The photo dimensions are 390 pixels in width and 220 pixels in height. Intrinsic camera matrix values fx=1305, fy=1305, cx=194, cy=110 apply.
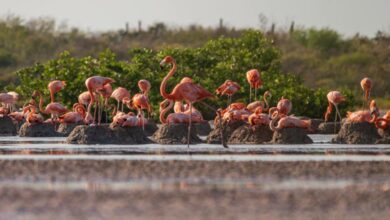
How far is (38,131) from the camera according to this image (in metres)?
24.9

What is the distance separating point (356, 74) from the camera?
54.3m

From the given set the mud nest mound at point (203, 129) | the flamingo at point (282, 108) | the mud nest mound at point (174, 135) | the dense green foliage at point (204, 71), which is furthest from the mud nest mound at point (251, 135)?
the dense green foliage at point (204, 71)

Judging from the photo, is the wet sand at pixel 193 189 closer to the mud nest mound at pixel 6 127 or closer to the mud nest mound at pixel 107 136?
the mud nest mound at pixel 107 136

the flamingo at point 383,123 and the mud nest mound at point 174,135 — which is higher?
the flamingo at point 383,123

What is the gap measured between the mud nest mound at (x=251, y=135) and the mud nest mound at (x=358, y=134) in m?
1.18

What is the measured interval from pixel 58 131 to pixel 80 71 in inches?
312

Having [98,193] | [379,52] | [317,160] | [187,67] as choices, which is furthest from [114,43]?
[98,193]

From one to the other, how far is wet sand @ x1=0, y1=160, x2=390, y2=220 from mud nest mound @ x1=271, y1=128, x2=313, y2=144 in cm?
483

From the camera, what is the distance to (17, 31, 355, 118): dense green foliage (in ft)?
106

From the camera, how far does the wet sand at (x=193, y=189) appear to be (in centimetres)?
1089

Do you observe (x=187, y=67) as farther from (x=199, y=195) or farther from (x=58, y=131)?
(x=199, y=195)

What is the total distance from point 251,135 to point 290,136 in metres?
0.71

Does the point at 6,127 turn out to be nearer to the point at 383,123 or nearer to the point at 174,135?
the point at 174,135

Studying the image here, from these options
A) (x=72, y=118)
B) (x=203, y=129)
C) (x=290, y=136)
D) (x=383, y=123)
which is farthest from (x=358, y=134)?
(x=72, y=118)
